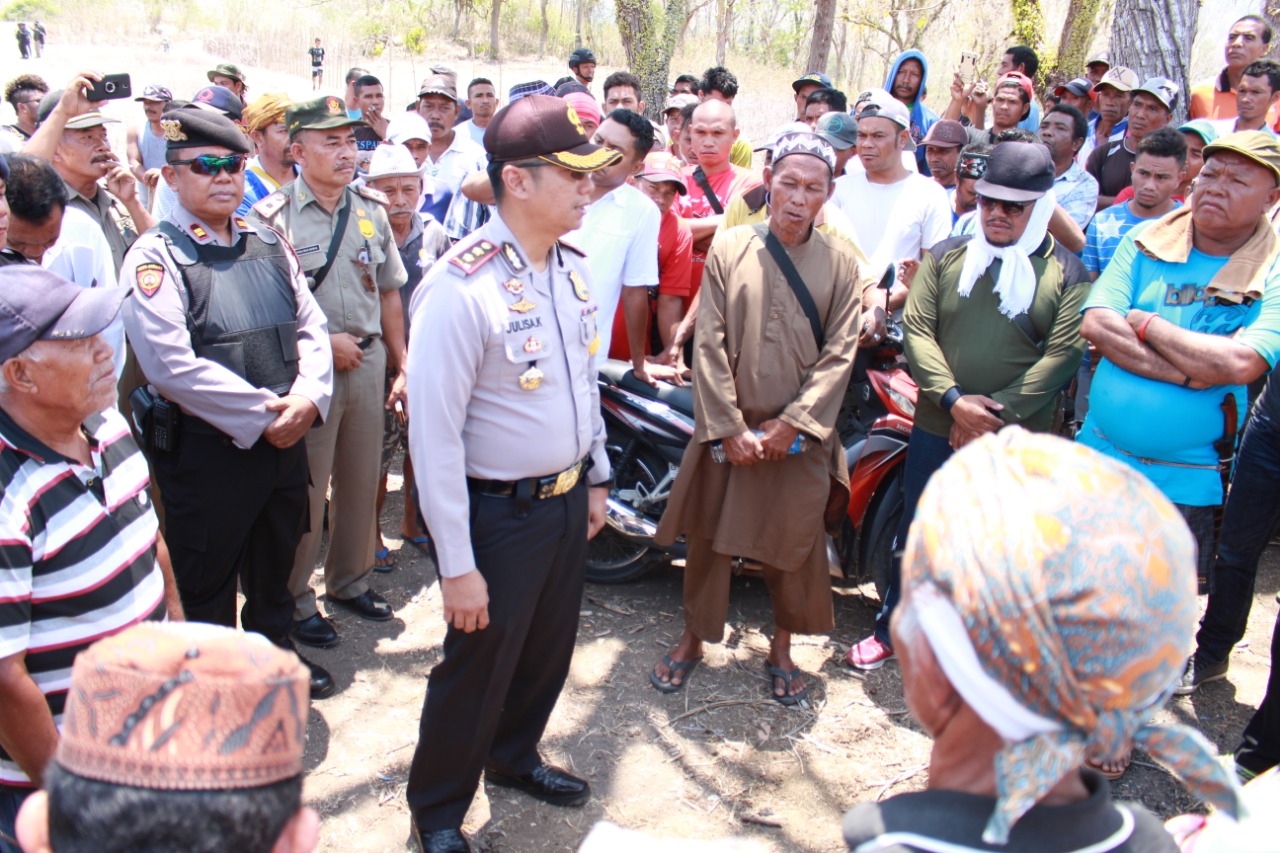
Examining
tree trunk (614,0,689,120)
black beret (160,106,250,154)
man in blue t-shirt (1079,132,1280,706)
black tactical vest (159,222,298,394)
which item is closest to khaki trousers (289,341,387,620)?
black tactical vest (159,222,298,394)

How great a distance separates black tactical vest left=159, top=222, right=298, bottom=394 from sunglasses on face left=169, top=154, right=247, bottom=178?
216 mm

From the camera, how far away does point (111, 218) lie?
4281 millimetres

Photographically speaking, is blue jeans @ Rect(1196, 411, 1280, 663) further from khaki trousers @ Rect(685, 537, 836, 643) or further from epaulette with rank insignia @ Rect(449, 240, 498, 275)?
epaulette with rank insignia @ Rect(449, 240, 498, 275)

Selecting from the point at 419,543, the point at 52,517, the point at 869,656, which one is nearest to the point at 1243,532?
the point at 869,656

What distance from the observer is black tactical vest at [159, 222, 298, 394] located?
3.12 metres

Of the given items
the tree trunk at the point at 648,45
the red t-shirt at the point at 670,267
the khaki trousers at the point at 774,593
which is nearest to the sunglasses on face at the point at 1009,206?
the khaki trousers at the point at 774,593

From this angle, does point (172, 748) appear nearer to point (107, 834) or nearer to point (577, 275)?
point (107, 834)

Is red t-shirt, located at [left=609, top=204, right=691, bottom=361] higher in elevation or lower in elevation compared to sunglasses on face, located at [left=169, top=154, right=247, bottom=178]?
lower

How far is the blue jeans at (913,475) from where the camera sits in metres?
3.73

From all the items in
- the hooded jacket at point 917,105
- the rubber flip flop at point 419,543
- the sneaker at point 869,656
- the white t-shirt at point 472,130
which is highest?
the hooded jacket at point 917,105

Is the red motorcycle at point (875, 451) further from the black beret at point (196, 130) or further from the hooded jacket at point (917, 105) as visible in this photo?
the hooded jacket at point (917, 105)

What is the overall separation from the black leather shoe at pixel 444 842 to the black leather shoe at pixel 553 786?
0.36m

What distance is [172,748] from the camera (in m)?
1.09

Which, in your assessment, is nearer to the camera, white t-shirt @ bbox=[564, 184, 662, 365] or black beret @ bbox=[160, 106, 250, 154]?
black beret @ bbox=[160, 106, 250, 154]
